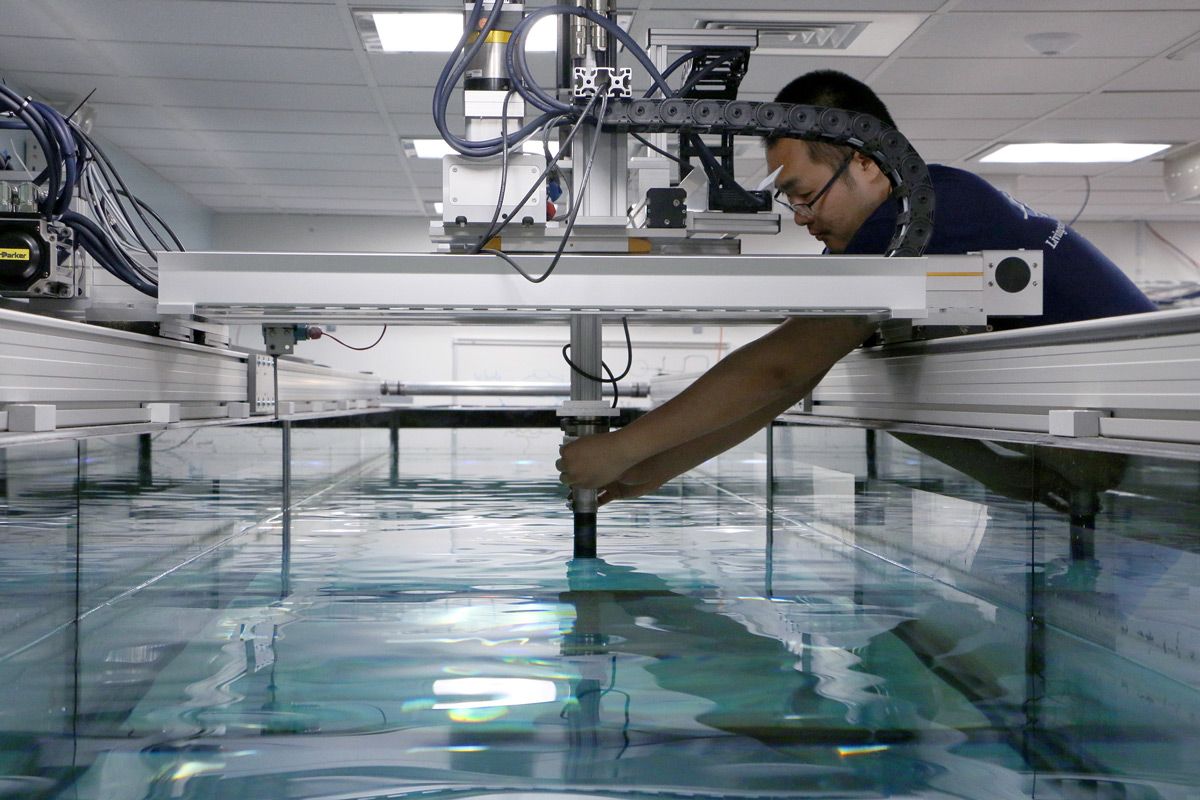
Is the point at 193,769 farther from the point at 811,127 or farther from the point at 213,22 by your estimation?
the point at 213,22

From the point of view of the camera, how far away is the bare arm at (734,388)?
1457 millimetres

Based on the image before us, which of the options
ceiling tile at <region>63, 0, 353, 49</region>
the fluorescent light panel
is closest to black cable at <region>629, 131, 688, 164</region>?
the fluorescent light panel

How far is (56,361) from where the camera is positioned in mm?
1323

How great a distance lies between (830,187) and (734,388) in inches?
16.3

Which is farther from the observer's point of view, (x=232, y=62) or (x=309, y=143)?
(x=309, y=143)

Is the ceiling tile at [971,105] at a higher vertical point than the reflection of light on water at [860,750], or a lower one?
higher

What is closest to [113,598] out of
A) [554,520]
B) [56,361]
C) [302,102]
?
[56,361]

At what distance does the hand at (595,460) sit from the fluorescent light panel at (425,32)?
2560 mm

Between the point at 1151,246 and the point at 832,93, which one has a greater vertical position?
the point at 1151,246

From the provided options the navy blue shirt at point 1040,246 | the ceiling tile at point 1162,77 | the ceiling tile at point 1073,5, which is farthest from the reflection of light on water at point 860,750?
the ceiling tile at point 1162,77

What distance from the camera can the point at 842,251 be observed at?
172 cm

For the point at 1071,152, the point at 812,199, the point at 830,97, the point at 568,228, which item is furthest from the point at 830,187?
Result: the point at 1071,152

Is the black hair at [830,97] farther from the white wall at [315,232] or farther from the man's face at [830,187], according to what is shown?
the white wall at [315,232]

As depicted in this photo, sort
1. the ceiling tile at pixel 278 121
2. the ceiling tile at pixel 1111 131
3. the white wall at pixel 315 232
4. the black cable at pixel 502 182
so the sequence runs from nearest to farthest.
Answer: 1. the black cable at pixel 502 182
2. the ceiling tile at pixel 278 121
3. the ceiling tile at pixel 1111 131
4. the white wall at pixel 315 232
